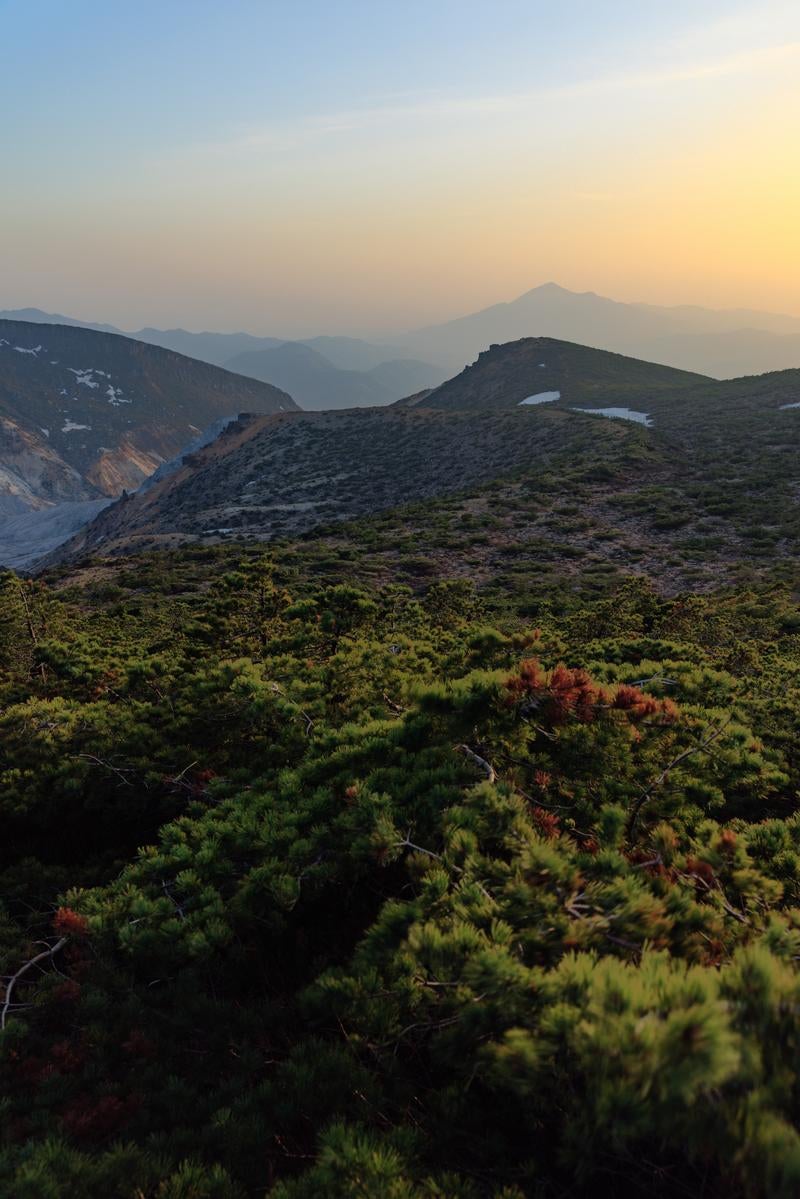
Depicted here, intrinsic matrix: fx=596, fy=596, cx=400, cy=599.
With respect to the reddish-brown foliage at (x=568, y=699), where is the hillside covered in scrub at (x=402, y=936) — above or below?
below

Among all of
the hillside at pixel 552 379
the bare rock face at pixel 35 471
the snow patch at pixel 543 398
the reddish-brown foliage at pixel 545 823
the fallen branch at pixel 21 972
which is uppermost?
the hillside at pixel 552 379

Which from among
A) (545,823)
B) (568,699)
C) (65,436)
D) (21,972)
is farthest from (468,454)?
(65,436)

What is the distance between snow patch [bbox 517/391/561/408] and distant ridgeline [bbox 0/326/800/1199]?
7541 centimetres

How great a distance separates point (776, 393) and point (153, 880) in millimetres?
79874

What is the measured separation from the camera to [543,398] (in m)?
83.6

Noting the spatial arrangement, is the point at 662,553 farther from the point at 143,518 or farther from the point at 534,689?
the point at 143,518

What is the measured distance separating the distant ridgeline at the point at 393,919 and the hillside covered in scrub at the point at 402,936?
2cm

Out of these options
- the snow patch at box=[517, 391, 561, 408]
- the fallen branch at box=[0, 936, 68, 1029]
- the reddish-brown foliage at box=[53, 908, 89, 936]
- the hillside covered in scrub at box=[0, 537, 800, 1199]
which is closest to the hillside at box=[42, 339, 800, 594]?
the snow patch at box=[517, 391, 561, 408]

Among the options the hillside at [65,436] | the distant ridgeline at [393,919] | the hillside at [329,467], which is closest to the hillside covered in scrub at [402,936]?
the distant ridgeline at [393,919]

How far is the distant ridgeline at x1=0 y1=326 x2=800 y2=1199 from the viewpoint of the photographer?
2512mm

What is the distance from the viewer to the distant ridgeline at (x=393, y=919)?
251cm

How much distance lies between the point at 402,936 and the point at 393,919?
117 mm

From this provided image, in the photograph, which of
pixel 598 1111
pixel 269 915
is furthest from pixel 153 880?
pixel 598 1111

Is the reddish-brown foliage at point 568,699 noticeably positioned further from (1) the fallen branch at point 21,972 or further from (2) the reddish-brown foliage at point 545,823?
(1) the fallen branch at point 21,972
